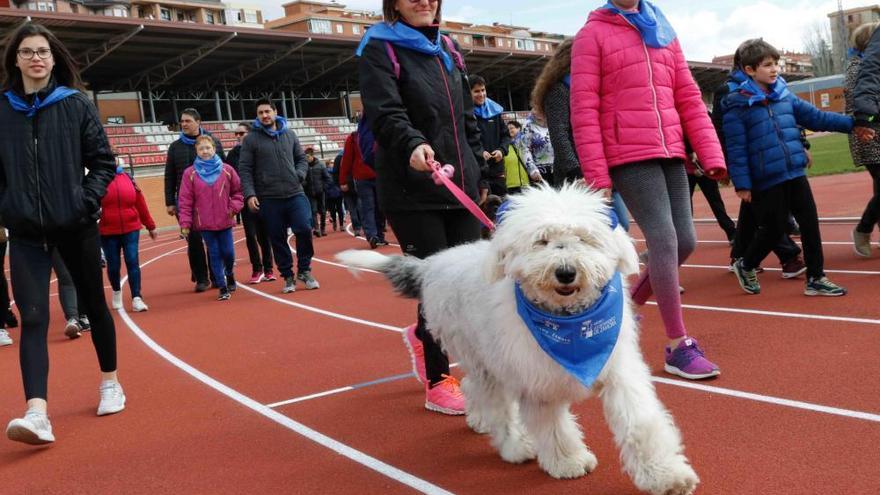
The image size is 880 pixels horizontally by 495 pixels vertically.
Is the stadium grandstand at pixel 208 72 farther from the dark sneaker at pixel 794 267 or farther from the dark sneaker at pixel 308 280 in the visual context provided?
the dark sneaker at pixel 794 267

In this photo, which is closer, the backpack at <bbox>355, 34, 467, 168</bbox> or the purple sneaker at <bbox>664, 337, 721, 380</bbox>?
the backpack at <bbox>355, 34, 467, 168</bbox>

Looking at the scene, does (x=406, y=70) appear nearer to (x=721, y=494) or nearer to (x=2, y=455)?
(x=721, y=494)

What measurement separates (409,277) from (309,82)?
46212 millimetres

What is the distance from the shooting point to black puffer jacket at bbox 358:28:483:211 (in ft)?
13.4

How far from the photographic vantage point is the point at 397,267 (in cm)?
415

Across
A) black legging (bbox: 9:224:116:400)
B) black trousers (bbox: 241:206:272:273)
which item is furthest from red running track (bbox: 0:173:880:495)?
black trousers (bbox: 241:206:272:273)

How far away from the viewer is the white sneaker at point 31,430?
436 cm

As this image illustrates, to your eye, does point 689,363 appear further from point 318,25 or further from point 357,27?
point 357,27

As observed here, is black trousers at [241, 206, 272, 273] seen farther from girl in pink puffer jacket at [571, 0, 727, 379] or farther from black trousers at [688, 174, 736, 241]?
girl in pink puffer jacket at [571, 0, 727, 379]

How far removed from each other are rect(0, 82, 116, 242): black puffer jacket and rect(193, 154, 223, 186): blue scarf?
5.72 m

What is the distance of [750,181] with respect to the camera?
6543 millimetres

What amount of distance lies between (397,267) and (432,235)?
329 mm

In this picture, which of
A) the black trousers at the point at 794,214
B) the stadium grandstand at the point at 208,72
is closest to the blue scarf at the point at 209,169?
the black trousers at the point at 794,214

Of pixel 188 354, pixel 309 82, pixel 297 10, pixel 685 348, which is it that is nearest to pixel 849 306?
pixel 685 348
